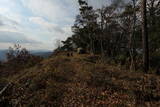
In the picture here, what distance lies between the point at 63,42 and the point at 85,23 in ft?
46.1

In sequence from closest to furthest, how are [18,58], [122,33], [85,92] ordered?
[85,92]
[18,58]
[122,33]

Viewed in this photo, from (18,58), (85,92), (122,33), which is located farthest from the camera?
(122,33)

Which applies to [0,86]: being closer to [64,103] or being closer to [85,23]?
[64,103]

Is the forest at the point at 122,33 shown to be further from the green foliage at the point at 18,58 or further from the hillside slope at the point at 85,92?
the green foliage at the point at 18,58

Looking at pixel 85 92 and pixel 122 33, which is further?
pixel 122 33

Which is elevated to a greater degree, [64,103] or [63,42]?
[63,42]

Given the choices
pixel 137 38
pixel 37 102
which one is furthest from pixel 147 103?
pixel 137 38

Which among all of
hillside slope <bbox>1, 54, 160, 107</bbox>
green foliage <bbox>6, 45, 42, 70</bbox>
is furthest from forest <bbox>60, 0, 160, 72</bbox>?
green foliage <bbox>6, 45, 42, 70</bbox>

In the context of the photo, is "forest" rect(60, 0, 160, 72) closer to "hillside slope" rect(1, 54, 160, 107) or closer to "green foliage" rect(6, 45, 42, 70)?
"hillside slope" rect(1, 54, 160, 107)

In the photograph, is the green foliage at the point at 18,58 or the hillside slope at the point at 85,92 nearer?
the hillside slope at the point at 85,92

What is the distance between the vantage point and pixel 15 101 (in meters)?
6.73

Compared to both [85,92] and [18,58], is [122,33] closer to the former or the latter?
[18,58]

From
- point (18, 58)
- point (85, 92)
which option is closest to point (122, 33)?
point (18, 58)

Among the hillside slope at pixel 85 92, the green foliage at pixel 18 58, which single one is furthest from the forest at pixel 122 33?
the green foliage at pixel 18 58
